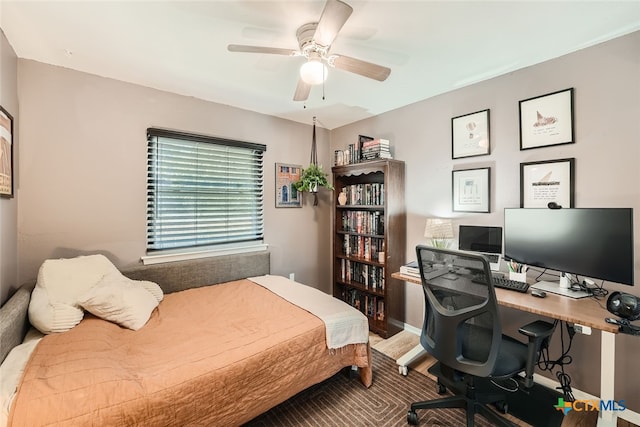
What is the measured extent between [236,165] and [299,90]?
1377mm

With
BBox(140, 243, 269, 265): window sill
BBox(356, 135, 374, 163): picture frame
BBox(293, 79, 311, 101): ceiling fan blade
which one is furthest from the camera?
BBox(356, 135, 374, 163): picture frame

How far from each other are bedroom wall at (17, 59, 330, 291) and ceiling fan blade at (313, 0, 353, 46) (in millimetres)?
1770

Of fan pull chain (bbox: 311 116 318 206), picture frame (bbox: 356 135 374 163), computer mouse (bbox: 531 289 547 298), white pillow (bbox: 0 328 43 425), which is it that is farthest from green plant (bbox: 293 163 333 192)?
white pillow (bbox: 0 328 43 425)

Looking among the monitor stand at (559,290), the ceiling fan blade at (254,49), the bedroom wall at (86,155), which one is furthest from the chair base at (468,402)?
the bedroom wall at (86,155)

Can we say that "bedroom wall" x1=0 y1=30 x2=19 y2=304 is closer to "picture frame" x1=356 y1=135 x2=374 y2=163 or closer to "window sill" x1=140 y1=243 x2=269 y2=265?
"window sill" x1=140 y1=243 x2=269 y2=265

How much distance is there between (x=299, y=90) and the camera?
1931 mm

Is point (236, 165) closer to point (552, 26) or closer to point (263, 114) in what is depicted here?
point (263, 114)

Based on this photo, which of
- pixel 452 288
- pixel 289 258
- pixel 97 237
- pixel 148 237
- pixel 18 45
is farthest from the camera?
pixel 289 258

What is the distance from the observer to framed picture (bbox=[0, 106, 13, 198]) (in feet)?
5.26

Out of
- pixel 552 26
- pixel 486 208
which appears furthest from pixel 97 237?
pixel 552 26

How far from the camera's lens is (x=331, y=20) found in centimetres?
132

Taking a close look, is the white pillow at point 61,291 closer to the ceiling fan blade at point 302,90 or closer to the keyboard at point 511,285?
the ceiling fan blade at point 302,90

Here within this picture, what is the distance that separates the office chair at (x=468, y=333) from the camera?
4.58 ft

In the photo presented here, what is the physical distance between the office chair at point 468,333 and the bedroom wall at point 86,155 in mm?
2441
